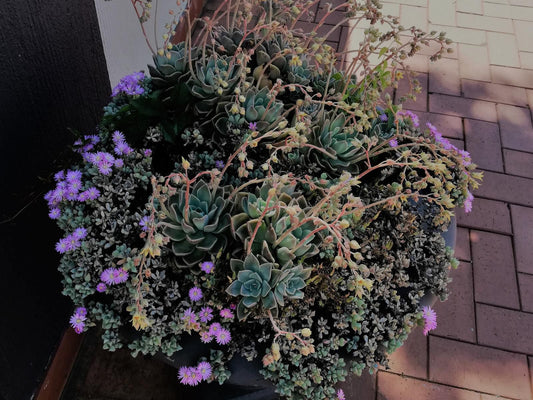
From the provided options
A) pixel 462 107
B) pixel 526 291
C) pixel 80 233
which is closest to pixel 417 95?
pixel 462 107

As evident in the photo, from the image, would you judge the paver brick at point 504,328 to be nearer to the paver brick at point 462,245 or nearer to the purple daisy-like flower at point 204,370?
the paver brick at point 462,245

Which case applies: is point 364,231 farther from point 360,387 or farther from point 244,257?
point 360,387

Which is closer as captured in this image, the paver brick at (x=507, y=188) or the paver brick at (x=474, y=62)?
the paver brick at (x=507, y=188)

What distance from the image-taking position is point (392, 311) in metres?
1.32

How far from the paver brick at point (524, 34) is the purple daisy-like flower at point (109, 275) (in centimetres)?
349

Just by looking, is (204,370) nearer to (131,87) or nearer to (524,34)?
(131,87)

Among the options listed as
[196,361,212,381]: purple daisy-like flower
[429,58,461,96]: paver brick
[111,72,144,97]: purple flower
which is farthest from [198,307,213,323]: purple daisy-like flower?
[429,58,461,96]: paver brick

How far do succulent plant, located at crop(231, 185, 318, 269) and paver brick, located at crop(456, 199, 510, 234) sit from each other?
1.53 meters

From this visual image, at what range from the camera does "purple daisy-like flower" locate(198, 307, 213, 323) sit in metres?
1.20

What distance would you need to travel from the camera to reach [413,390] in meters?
1.97

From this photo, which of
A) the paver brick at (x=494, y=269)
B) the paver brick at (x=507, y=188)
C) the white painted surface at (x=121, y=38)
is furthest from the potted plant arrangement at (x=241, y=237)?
the paver brick at (x=507, y=188)

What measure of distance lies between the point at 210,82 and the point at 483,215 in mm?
1786

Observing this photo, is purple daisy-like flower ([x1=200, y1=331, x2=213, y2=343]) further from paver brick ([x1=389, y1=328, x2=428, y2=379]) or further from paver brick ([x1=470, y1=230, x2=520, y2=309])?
paver brick ([x1=470, y1=230, x2=520, y2=309])

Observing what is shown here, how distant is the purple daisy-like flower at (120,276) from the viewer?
1176mm
